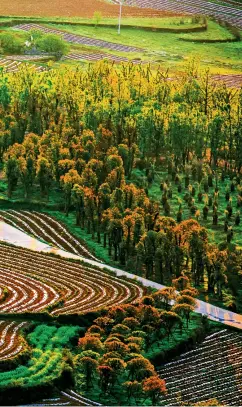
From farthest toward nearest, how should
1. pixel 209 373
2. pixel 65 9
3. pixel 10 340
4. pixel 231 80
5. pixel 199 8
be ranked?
pixel 199 8, pixel 65 9, pixel 231 80, pixel 10 340, pixel 209 373

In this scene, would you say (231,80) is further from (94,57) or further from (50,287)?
(50,287)

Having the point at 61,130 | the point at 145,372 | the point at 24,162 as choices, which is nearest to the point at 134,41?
the point at 61,130

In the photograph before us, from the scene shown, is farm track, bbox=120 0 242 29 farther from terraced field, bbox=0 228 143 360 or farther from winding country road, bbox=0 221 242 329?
terraced field, bbox=0 228 143 360

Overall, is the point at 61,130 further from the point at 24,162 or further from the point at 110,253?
the point at 110,253

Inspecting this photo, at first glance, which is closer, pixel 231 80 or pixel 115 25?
pixel 231 80

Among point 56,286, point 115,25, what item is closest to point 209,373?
point 56,286
